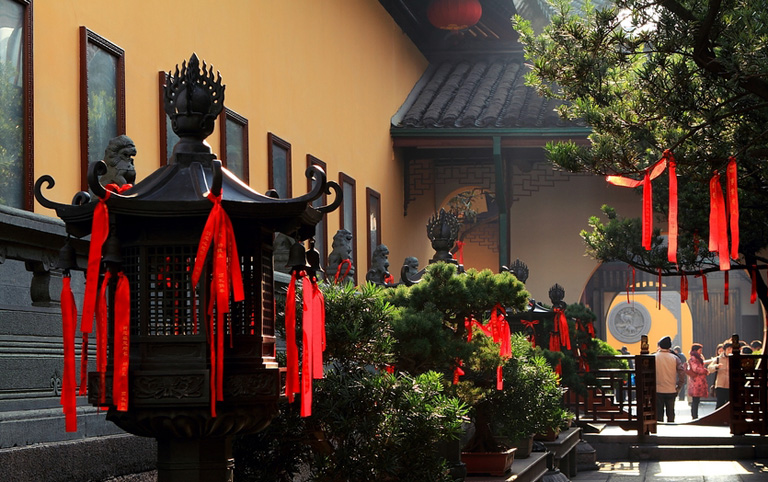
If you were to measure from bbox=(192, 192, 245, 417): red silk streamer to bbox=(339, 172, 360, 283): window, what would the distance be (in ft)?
28.8

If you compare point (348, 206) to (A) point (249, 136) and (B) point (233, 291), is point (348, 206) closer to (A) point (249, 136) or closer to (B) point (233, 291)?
(A) point (249, 136)

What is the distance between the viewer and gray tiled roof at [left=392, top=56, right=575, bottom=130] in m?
14.8

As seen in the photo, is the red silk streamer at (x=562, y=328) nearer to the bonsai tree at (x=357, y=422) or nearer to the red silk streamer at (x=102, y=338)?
the bonsai tree at (x=357, y=422)

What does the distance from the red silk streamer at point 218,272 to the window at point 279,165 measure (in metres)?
6.42

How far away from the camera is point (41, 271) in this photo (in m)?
4.35

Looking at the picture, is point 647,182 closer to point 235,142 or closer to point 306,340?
point 306,340

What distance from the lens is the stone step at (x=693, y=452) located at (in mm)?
13609

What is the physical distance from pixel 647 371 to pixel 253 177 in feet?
21.6

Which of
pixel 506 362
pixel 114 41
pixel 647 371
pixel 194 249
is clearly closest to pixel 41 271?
pixel 194 249

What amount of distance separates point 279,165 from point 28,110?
4486mm

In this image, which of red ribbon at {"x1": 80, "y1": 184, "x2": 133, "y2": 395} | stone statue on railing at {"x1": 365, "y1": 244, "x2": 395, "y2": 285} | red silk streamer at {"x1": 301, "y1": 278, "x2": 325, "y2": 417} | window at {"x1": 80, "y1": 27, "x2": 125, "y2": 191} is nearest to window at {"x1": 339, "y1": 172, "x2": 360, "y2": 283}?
stone statue on railing at {"x1": 365, "y1": 244, "x2": 395, "y2": 285}

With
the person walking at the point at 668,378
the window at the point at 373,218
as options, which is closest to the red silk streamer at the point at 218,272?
the window at the point at 373,218

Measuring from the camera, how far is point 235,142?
9352mm

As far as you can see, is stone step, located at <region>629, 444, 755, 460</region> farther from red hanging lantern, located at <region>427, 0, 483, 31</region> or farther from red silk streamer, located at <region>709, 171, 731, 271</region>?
red silk streamer, located at <region>709, 171, 731, 271</region>
